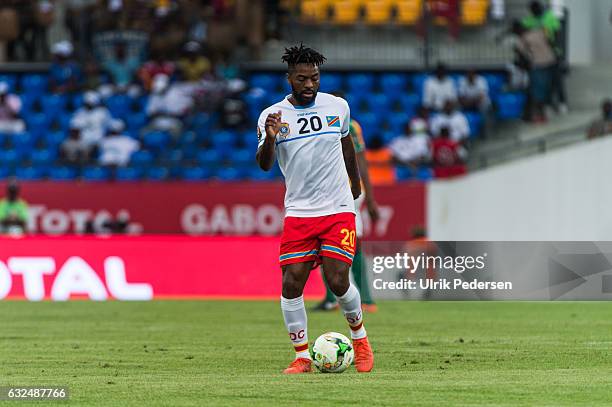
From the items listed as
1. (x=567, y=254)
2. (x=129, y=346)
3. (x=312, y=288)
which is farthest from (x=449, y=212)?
(x=129, y=346)

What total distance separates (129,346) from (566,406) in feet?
19.2

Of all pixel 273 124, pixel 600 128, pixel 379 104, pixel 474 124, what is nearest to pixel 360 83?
pixel 379 104

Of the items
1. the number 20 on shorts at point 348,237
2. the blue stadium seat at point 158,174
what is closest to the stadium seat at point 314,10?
the blue stadium seat at point 158,174

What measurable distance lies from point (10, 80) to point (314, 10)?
649 centimetres

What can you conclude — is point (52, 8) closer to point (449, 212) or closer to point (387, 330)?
point (449, 212)

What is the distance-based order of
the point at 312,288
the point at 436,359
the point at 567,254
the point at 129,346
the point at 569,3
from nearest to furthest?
1. the point at 436,359
2. the point at 129,346
3. the point at 567,254
4. the point at 312,288
5. the point at 569,3

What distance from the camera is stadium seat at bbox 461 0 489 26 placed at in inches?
1160

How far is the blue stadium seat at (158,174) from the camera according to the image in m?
26.3

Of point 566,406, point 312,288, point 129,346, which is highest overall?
point 566,406

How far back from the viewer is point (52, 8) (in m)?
30.4

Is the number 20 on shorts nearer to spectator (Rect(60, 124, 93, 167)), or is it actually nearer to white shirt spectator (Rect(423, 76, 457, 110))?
spectator (Rect(60, 124, 93, 167))

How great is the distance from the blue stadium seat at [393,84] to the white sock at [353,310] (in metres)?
18.1

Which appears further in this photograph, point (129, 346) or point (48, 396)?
point (129, 346)

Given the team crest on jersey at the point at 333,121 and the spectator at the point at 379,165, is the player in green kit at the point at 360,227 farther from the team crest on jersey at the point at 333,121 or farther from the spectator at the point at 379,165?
the spectator at the point at 379,165
